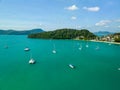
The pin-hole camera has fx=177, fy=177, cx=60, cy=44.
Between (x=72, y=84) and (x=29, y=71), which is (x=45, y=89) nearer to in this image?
(x=72, y=84)

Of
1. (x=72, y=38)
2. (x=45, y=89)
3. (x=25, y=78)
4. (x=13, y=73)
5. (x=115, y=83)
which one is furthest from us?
(x=72, y=38)

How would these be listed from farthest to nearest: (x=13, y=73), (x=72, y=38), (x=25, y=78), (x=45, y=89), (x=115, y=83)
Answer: (x=72, y=38) < (x=13, y=73) < (x=25, y=78) < (x=115, y=83) < (x=45, y=89)

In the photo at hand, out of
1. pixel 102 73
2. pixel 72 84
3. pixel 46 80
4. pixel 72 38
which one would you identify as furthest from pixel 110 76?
pixel 72 38

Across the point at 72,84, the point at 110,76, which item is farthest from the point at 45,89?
the point at 110,76

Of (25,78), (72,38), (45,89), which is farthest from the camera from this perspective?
(72,38)

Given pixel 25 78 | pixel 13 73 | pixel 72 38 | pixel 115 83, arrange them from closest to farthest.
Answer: pixel 115 83, pixel 25 78, pixel 13 73, pixel 72 38

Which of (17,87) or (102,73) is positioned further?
(102,73)

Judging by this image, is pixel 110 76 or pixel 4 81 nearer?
pixel 4 81

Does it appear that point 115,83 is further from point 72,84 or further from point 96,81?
point 72,84
